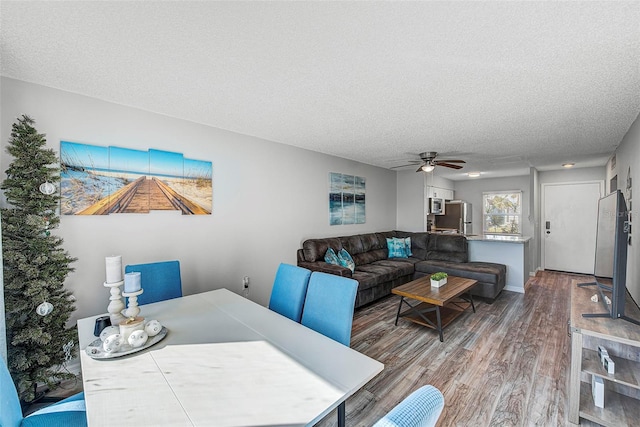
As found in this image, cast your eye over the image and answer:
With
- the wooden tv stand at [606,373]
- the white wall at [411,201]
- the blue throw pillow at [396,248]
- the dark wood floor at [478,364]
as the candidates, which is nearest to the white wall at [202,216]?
the blue throw pillow at [396,248]

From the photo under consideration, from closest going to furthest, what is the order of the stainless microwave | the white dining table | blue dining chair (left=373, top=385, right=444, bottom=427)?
blue dining chair (left=373, top=385, right=444, bottom=427) < the white dining table < the stainless microwave

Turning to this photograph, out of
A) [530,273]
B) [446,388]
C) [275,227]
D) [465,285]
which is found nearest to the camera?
[446,388]

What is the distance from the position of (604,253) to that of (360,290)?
2554 millimetres

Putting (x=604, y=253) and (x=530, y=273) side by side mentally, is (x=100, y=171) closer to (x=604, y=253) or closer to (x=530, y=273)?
(x=604, y=253)

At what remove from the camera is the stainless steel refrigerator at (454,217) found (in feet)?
23.5

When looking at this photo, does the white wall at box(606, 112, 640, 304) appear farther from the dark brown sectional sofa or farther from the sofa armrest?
the sofa armrest

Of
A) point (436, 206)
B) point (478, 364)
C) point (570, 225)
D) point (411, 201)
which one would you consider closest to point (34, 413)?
point (478, 364)

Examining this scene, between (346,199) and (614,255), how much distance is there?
3684 millimetres

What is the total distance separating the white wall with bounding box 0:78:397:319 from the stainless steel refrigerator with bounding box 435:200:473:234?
3744 mm

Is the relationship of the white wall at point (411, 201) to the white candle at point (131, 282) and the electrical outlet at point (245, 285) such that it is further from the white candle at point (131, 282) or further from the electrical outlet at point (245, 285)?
the white candle at point (131, 282)

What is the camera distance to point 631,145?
9.91 ft

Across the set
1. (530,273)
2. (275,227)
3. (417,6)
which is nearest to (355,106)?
(417,6)

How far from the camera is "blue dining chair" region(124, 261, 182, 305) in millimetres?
2279

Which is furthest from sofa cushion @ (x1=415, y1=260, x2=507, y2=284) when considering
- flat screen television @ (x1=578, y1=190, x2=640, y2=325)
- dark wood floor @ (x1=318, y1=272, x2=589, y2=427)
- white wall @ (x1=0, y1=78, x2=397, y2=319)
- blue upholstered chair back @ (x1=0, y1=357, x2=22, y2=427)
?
blue upholstered chair back @ (x1=0, y1=357, x2=22, y2=427)
